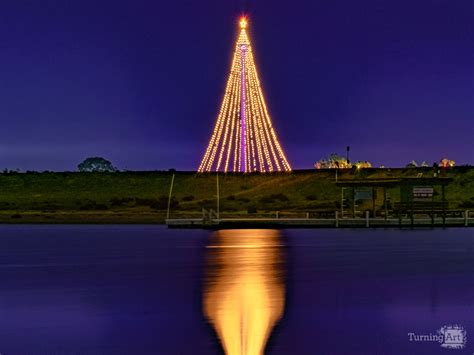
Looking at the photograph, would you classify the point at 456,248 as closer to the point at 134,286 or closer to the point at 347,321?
the point at 134,286

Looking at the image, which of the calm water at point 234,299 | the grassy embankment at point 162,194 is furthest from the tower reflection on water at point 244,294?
the grassy embankment at point 162,194

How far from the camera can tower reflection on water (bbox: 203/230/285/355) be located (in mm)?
22203

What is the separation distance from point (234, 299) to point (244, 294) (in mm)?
1457

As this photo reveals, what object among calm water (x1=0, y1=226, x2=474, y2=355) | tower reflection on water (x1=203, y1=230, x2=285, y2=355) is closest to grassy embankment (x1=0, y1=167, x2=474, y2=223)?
tower reflection on water (x1=203, y1=230, x2=285, y2=355)

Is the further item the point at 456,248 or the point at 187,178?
the point at 187,178

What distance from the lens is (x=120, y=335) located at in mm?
22766

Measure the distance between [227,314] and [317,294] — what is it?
5.95 meters

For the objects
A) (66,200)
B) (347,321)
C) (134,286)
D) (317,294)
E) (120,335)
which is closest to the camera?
(120,335)

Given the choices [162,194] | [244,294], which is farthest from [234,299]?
[162,194]

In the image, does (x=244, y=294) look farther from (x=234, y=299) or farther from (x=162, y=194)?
(x=162, y=194)

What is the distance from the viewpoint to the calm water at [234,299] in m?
21.8

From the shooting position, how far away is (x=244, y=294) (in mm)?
30703

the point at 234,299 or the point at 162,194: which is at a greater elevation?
the point at 162,194

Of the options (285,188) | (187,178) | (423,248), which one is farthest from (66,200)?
(423,248)
